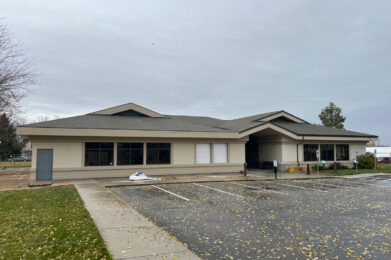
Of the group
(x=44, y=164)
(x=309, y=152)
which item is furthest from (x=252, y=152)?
(x=44, y=164)

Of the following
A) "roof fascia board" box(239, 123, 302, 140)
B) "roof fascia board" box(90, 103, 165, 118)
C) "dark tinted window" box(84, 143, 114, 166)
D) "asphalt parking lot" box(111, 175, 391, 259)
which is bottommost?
"asphalt parking lot" box(111, 175, 391, 259)

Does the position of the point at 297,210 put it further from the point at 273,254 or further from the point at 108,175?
the point at 108,175

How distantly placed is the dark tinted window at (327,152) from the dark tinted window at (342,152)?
0.73 m

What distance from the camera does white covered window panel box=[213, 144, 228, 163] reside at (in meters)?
24.7

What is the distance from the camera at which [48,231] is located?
22.7 ft

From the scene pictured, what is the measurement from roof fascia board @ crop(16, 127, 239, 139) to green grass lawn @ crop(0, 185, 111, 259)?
319 inches

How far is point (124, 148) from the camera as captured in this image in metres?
21.5

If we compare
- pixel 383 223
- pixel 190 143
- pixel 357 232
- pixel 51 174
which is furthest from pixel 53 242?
pixel 190 143

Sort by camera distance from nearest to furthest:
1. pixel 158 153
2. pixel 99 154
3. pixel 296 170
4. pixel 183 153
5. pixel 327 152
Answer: pixel 99 154 < pixel 158 153 < pixel 183 153 < pixel 296 170 < pixel 327 152

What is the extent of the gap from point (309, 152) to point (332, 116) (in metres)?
32.7

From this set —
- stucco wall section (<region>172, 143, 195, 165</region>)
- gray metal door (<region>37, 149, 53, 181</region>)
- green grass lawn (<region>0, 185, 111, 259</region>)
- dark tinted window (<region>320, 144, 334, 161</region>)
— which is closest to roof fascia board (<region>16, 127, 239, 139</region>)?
stucco wall section (<region>172, 143, 195, 165</region>)

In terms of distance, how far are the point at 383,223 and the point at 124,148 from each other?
17.4 meters

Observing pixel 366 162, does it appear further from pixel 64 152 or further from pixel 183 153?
pixel 64 152

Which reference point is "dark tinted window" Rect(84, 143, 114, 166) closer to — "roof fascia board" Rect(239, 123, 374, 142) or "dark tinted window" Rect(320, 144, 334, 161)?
"roof fascia board" Rect(239, 123, 374, 142)
